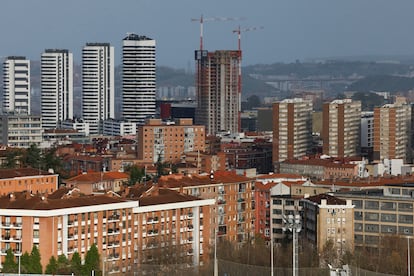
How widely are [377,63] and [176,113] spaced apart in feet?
262

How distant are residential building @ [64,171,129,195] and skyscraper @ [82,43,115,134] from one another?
144 ft

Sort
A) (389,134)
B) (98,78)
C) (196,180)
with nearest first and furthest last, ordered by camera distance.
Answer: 1. (196,180)
2. (389,134)
3. (98,78)

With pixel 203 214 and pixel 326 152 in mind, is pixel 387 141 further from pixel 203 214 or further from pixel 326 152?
pixel 203 214

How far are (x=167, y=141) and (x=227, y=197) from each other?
17.5 metres

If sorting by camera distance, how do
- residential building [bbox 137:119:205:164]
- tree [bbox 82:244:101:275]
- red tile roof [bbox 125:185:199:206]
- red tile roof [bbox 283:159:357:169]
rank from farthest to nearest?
residential building [bbox 137:119:205:164] → red tile roof [bbox 283:159:357:169] → red tile roof [bbox 125:185:199:206] → tree [bbox 82:244:101:275]

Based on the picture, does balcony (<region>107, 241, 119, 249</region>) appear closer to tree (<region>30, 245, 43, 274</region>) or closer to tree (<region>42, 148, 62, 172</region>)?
tree (<region>30, 245, 43, 274</region>)

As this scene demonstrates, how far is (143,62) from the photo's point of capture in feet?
252

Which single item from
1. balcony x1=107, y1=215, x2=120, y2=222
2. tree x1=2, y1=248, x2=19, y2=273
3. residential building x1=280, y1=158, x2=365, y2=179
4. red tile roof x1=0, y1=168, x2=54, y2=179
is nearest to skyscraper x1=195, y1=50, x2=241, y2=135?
residential building x1=280, y1=158, x2=365, y2=179

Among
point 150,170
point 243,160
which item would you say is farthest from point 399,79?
point 150,170

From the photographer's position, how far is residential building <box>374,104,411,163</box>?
52125 millimetres

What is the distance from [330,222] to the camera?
95.9 ft

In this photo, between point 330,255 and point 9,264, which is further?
point 330,255

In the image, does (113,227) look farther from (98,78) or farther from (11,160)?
(98,78)

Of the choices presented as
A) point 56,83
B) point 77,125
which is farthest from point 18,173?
point 56,83
